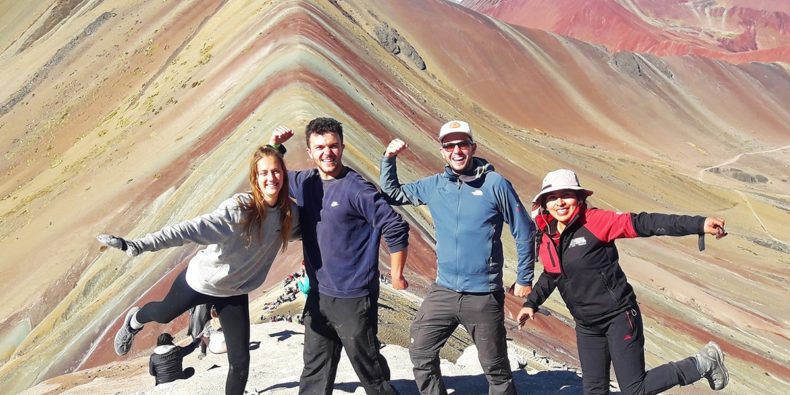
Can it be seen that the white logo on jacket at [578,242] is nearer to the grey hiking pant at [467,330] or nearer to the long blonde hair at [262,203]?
the grey hiking pant at [467,330]

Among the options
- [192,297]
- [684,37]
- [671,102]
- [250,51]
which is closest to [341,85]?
[250,51]

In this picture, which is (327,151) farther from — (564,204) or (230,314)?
(564,204)

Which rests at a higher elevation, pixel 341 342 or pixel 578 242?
pixel 578 242

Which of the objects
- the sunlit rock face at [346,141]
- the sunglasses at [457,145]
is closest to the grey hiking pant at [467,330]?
the sunglasses at [457,145]

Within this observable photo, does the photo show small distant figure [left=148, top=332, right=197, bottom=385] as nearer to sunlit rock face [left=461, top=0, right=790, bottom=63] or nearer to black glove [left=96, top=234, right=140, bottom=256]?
black glove [left=96, top=234, right=140, bottom=256]

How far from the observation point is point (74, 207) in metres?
19.0

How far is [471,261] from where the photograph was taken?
502 centimetres

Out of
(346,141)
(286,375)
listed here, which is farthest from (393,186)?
(346,141)

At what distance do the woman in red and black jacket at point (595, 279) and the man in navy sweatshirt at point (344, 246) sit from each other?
2.95 feet

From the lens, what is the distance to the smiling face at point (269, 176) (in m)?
4.71

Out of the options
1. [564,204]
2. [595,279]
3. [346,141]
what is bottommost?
[595,279]

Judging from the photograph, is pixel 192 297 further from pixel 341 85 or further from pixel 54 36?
pixel 54 36

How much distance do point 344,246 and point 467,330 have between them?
38.0 inches

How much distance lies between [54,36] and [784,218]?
41.2 m
